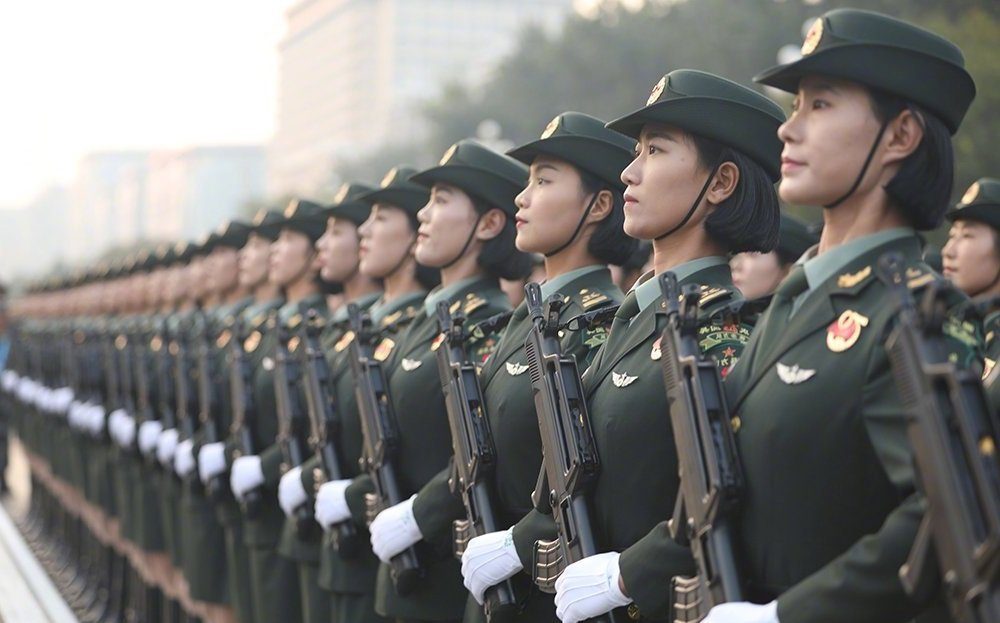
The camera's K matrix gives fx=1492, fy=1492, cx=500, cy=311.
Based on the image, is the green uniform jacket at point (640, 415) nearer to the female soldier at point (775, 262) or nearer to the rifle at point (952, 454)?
the rifle at point (952, 454)

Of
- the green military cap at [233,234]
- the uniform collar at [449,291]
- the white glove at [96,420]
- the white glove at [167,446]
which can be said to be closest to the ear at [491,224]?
the uniform collar at [449,291]

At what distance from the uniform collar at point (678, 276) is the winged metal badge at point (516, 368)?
22.8 inches

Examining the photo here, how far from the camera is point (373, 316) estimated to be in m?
5.59

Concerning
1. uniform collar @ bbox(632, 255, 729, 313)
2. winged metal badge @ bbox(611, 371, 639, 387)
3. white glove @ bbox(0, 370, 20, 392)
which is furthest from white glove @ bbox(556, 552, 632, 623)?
white glove @ bbox(0, 370, 20, 392)

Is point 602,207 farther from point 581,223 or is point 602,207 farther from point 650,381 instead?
point 650,381

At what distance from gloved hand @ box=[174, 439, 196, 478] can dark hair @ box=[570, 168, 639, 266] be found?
3.90m

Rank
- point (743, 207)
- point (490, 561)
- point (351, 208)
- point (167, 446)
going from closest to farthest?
point (743, 207) → point (490, 561) → point (351, 208) → point (167, 446)

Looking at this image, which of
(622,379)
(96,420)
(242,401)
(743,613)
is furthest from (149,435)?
(743,613)

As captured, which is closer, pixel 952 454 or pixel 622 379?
pixel 952 454

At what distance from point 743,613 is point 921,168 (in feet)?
3.03

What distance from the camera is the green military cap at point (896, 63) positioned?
2.87 metres

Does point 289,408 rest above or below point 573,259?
above

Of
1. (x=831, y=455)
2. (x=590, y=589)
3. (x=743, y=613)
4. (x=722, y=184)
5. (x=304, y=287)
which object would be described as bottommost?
(x=743, y=613)

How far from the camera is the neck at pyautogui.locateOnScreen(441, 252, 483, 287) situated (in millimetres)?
5035
